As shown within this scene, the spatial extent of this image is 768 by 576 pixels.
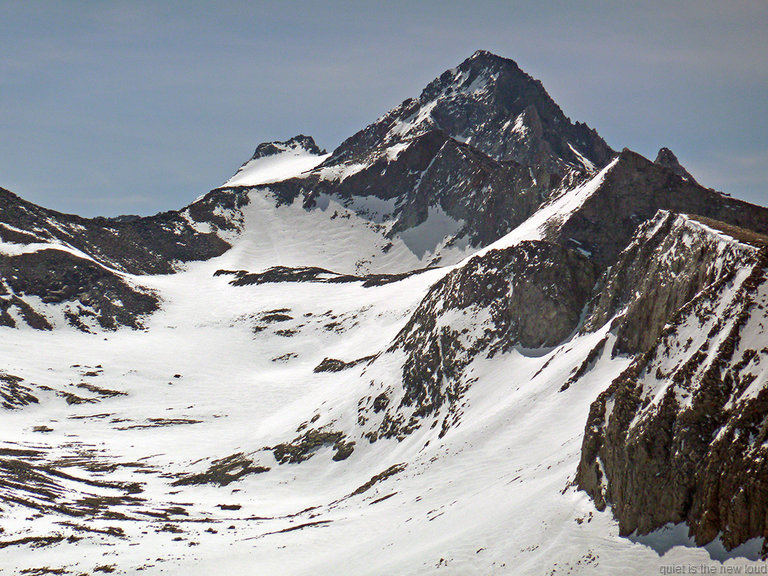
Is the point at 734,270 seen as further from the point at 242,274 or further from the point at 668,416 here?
the point at 242,274

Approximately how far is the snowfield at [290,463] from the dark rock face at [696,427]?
2.91 ft

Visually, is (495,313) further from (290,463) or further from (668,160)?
(668,160)

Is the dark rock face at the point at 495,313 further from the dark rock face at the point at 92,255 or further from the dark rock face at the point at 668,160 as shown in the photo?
the dark rock face at the point at 668,160

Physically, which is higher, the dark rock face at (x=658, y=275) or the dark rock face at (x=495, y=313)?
the dark rock face at (x=495, y=313)

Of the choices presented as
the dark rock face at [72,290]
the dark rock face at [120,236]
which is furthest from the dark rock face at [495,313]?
the dark rock face at [120,236]

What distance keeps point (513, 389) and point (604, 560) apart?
25.4 m

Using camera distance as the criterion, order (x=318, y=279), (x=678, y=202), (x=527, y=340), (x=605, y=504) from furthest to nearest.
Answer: (x=318, y=279), (x=678, y=202), (x=527, y=340), (x=605, y=504)

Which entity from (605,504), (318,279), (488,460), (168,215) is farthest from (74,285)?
(605,504)

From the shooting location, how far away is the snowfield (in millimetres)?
27641

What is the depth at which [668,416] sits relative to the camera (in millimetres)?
22125

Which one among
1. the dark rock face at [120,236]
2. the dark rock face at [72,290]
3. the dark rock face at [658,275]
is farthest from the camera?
the dark rock face at [120,236]

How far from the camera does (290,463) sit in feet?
195

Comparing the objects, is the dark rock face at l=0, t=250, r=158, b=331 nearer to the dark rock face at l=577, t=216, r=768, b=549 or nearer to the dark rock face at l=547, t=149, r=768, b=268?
the dark rock face at l=547, t=149, r=768, b=268

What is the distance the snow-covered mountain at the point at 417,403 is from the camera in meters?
22.0
